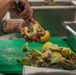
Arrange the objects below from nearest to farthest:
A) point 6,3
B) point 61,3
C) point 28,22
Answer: point 6,3
point 28,22
point 61,3

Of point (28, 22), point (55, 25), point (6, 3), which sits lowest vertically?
point (55, 25)

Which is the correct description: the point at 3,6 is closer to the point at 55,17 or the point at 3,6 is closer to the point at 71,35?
the point at 71,35

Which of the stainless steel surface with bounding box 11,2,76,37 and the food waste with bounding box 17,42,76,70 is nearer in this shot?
the food waste with bounding box 17,42,76,70

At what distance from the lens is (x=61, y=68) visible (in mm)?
881

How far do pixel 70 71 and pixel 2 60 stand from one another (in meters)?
0.30

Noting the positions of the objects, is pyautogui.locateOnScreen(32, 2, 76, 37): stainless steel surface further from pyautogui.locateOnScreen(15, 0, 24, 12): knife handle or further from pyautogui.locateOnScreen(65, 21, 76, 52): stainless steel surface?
pyautogui.locateOnScreen(15, 0, 24, 12): knife handle

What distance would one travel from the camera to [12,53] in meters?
1.05

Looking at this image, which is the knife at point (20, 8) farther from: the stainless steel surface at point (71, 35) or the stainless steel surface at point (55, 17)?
the stainless steel surface at point (55, 17)

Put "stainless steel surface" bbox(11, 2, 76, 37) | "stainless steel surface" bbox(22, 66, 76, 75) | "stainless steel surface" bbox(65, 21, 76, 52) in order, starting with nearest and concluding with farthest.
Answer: "stainless steel surface" bbox(22, 66, 76, 75), "stainless steel surface" bbox(65, 21, 76, 52), "stainless steel surface" bbox(11, 2, 76, 37)

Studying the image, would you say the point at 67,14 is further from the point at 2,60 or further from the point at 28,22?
the point at 2,60

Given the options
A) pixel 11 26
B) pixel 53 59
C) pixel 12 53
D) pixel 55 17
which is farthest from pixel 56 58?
pixel 55 17

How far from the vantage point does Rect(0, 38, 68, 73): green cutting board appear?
0.90 metres

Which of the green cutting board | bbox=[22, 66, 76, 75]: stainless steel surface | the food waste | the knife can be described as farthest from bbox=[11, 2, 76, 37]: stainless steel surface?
bbox=[22, 66, 76, 75]: stainless steel surface

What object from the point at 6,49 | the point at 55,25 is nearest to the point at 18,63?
the point at 6,49
